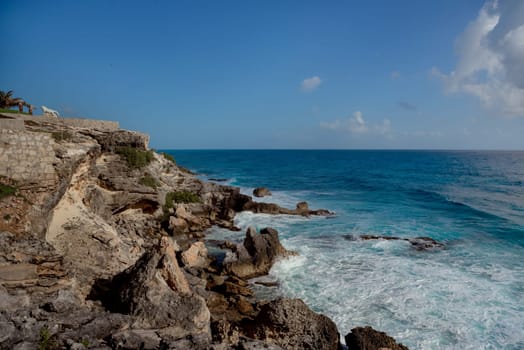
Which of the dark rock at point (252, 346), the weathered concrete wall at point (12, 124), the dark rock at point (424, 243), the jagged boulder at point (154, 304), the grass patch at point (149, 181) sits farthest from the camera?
the grass patch at point (149, 181)

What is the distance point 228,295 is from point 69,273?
6.26 meters

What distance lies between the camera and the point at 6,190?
939cm

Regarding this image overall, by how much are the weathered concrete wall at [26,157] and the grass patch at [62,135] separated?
9.62 ft

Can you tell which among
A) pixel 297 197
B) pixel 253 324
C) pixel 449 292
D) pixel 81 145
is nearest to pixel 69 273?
pixel 253 324

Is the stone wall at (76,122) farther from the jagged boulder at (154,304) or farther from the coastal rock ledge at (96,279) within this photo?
the jagged boulder at (154,304)

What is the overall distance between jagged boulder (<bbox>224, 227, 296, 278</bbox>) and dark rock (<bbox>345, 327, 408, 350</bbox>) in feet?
22.4

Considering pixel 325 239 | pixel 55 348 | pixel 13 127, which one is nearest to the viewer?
pixel 55 348

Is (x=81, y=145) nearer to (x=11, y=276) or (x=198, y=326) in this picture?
(x=11, y=276)

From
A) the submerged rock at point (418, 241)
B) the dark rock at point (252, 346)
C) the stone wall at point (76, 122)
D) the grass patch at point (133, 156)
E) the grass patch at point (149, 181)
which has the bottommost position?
the submerged rock at point (418, 241)

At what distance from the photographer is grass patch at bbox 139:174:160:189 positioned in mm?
21747

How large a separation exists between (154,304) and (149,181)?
1570 centimetres

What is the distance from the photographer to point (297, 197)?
39594 millimetres

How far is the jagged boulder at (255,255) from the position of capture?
15.3 meters

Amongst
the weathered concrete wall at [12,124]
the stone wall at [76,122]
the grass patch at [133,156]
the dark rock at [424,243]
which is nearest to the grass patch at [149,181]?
the grass patch at [133,156]
